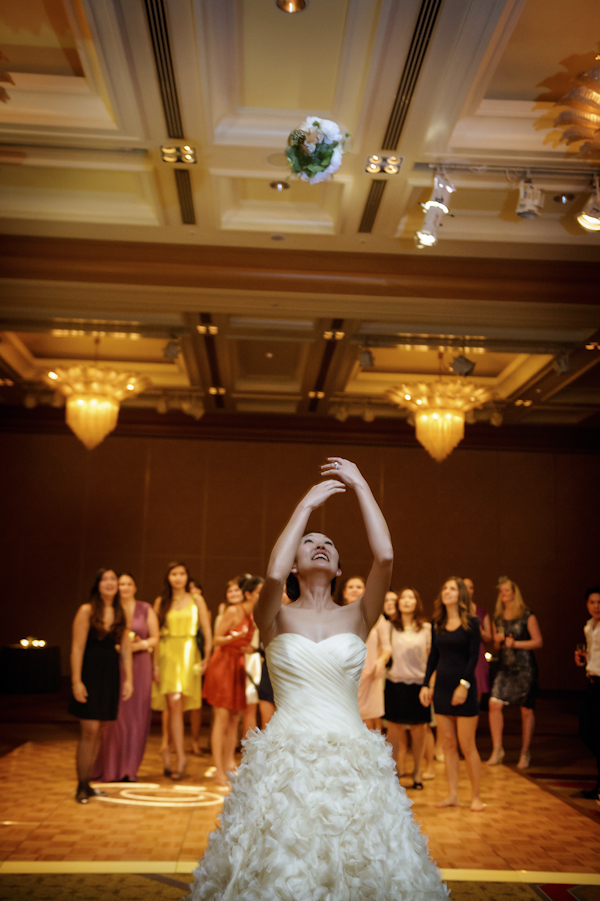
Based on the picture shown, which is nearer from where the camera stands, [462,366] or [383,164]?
[383,164]

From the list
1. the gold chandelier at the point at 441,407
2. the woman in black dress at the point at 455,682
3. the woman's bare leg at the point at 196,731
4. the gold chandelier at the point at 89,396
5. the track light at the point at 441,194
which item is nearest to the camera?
the track light at the point at 441,194

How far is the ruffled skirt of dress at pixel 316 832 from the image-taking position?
73.1 inches

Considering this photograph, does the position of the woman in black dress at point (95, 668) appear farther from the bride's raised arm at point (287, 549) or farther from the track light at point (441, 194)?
the track light at point (441, 194)

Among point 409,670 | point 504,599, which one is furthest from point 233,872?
point 504,599

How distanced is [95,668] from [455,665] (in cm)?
243

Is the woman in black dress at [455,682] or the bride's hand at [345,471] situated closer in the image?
the bride's hand at [345,471]

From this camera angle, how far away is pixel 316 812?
1927mm

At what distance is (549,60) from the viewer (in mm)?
4168

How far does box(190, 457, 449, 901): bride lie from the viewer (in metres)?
1.87

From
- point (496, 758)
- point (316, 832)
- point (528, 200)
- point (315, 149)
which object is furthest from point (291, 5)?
point (496, 758)

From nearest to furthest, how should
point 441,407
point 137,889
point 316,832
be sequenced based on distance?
point 316,832 → point 137,889 → point 441,407

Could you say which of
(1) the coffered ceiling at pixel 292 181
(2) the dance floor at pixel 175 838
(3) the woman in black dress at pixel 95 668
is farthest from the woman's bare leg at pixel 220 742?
(1) the coffered ceiling at pixel 292 181

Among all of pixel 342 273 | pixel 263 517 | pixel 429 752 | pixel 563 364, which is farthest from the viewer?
pixel 263 517

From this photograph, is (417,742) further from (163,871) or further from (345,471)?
(345,471)
